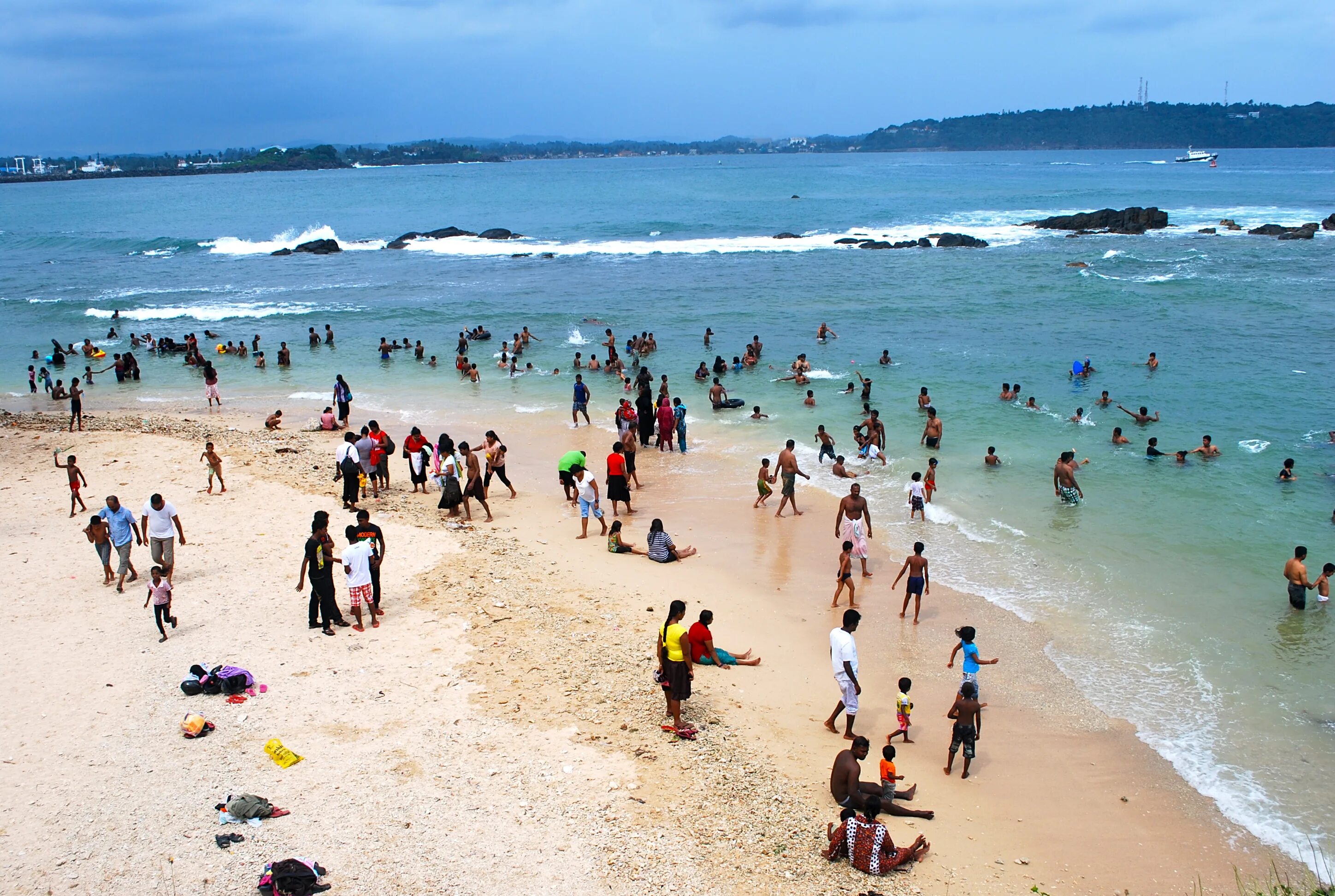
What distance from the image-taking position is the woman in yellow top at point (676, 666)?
891 cm

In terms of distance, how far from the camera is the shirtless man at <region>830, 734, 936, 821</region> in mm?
7957

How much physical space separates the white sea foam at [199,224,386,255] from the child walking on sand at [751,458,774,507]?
54.6m

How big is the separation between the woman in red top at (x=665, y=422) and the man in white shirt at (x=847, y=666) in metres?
10.4

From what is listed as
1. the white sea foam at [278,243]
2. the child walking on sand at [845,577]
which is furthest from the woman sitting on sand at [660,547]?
the white sea foam at [278,243]

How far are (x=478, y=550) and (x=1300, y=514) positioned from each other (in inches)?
551

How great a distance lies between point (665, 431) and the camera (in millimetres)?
19516

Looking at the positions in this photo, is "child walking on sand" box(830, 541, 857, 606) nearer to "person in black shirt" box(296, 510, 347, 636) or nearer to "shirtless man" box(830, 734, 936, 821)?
"shirtless man" box(830, 734, 936, 821)

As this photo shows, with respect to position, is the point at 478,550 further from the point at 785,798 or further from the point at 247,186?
the point at 247,186

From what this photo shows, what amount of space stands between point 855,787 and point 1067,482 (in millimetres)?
10395

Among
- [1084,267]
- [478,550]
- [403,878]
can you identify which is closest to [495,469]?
[478,550]

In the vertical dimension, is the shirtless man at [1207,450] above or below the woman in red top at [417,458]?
below

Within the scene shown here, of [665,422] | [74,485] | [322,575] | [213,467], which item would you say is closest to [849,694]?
[322,575]

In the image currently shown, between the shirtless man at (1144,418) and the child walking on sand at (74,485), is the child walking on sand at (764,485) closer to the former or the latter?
the shirtless man at (1144,418)

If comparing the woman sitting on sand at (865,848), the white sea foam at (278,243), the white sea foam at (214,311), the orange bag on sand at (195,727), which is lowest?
the woman sitting on sand at (865,848)
